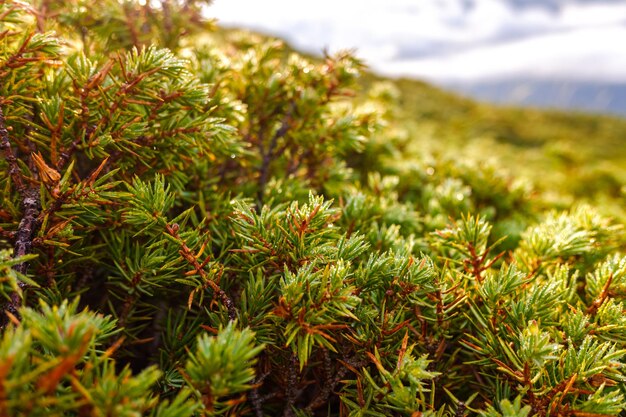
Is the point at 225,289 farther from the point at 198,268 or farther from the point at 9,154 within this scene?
the point at 9,154

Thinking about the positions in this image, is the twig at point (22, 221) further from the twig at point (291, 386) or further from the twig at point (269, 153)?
the twig at point (269, 153)

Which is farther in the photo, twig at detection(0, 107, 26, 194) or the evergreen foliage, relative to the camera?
twig at detection(0, 107, 26, 194)

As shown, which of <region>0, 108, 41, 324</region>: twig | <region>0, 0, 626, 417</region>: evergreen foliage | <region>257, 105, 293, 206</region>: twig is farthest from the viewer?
<region>257, 105, 293, 206</region>: twig

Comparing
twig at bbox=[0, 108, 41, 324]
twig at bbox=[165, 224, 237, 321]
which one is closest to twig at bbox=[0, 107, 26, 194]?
twig at bbox=[0, 108, 41, 324]

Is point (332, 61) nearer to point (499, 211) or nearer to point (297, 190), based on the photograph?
point (297, 190)

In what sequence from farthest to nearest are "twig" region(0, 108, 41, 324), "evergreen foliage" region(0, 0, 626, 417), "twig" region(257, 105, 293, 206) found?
"twig" region(257, 105, 293, 206), "twig" region(0, 108, 41, 324), "evergreen foliage" region(0, 0, 626, 417)

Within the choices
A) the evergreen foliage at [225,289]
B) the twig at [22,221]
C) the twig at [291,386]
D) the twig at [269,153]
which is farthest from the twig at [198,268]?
the twig at [269,153]

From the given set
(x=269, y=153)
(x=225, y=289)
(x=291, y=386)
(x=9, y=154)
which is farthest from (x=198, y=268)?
(x=269, y=153)

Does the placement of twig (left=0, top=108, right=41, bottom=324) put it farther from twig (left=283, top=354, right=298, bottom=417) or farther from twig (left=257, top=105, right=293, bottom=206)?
twig (left=257, top=105, right=293, bottom=206)

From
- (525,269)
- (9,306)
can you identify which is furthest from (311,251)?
(525,269)
